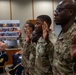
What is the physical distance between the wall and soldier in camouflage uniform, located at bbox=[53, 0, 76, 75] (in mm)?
5132

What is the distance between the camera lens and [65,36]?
150 centimetres

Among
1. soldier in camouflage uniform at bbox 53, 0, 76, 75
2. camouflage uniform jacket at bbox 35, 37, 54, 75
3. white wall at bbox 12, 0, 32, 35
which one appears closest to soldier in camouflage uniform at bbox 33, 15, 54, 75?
camouflage uniform jacket at bbox 35, 37, 54, 75

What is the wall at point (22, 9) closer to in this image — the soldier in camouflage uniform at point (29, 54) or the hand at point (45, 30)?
the soldier in camouflage uniform at point (29, 54)

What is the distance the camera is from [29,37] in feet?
8.74

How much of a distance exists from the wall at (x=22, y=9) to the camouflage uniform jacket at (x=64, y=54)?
5.18m

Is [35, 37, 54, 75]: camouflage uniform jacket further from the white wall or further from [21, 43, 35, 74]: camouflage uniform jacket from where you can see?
the white wall

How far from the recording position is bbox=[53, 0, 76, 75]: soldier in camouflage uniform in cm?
146

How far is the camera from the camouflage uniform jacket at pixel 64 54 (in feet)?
4.74

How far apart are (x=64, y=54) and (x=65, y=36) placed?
16cm

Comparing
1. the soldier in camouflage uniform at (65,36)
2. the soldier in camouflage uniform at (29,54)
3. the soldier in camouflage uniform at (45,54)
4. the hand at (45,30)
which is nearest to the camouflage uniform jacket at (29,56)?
the soldier in camouflage uniform at (29,54)

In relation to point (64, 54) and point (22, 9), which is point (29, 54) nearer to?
point (64, 54)

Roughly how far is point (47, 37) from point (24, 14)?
4.85 m

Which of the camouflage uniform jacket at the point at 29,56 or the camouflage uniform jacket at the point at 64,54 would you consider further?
the camouflage uniform jacket at the point at 29,56

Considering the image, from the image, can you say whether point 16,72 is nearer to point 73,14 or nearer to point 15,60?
point 15,60
